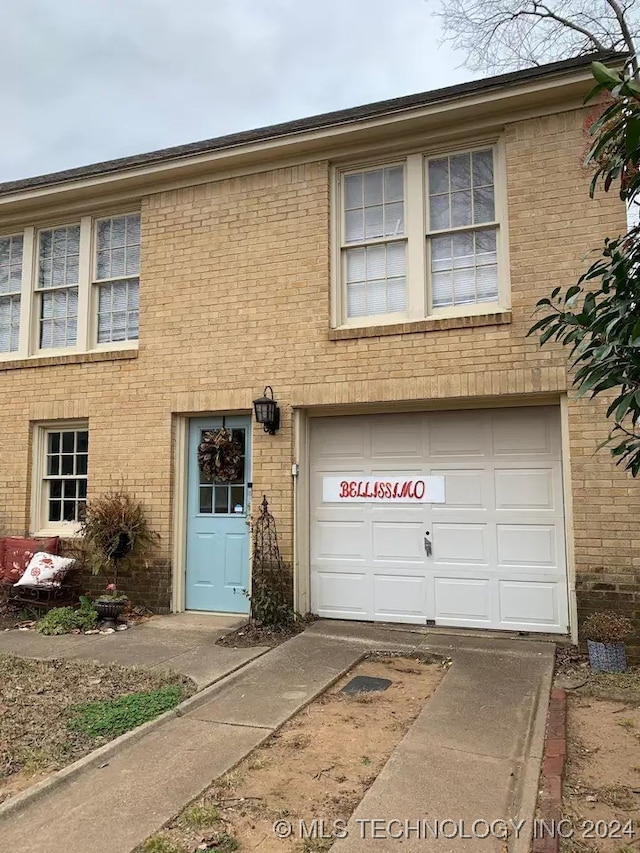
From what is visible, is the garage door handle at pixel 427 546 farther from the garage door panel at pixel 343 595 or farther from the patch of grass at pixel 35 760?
the patch of grass at pixel 35 760

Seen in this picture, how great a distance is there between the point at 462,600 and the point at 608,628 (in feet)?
5.60

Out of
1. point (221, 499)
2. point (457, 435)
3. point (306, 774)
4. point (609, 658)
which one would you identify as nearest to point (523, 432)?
point (457, 435)

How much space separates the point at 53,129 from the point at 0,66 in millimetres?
20611

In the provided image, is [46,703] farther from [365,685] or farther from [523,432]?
[523,432]

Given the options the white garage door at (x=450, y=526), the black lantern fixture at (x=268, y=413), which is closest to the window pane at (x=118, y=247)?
the black lantern fixture at (x=268, y=413)

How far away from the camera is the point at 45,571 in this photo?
8.12 metres

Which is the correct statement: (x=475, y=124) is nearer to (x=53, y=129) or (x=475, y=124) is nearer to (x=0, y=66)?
(x=0, y=66)

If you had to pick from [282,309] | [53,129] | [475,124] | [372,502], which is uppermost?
[53,129]

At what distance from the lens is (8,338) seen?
9820 mm

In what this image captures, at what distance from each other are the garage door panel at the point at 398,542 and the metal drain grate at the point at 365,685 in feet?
6.42

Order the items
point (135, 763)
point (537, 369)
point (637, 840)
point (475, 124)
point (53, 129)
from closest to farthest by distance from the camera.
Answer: point (637, 840)
point (135, 763)
point (537, 369)
point (475, 124)
point (53, 129)

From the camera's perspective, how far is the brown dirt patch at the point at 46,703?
410 cm

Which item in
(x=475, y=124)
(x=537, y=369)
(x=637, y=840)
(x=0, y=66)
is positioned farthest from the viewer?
(x=0, y=66)

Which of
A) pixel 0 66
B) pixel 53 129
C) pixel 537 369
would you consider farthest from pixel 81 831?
pixel 53 129
